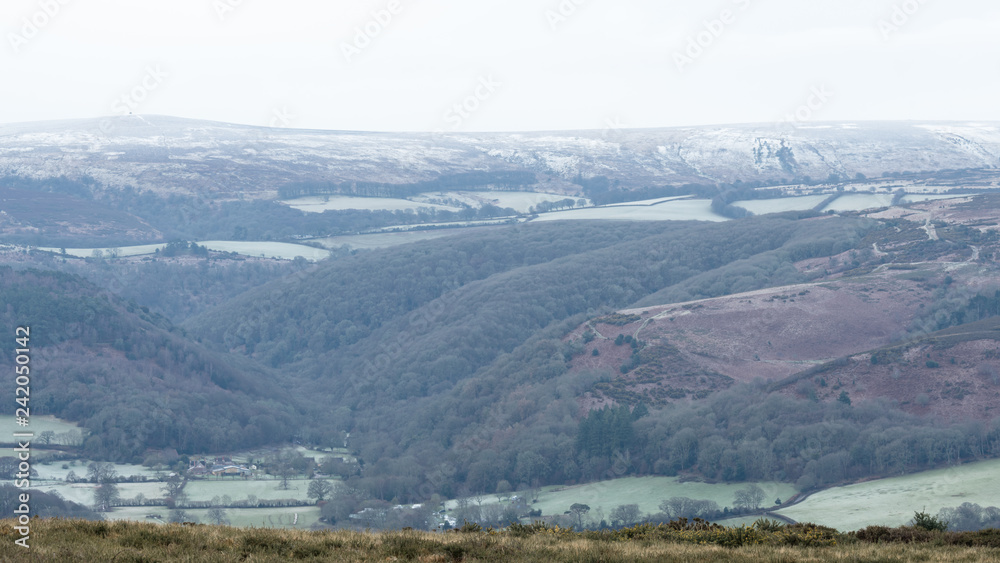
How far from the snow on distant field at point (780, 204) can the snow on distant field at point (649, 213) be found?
7064 mm

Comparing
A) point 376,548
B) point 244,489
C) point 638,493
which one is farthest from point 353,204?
point 376,548

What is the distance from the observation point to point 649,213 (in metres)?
168

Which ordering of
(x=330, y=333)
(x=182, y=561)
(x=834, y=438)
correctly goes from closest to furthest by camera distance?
1. (x=182, y=561)
2. (x=834, y=438)
3. (x=330, y=333)

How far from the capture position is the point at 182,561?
44.7 feet

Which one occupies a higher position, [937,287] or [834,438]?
[937,287]

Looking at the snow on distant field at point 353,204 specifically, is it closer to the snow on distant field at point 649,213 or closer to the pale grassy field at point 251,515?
the snow on distant field at point 649,213

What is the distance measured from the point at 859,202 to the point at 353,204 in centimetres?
9931

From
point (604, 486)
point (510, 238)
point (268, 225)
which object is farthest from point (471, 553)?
point (268, 225)

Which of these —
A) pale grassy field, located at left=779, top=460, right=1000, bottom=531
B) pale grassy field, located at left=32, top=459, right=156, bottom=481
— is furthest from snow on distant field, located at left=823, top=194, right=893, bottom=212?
pale grassy field, located at left=32, top=459, right=156, bottom=481

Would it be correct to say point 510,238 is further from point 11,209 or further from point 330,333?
point 11,209

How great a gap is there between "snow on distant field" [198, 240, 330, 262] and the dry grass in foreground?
5076 inches

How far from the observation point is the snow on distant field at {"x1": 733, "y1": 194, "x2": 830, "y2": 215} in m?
163

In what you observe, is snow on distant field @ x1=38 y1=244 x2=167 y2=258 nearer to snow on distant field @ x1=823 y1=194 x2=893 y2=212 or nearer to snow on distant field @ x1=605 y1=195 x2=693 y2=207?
snow on distant field @ x1=605 y1=195 x2=693 y2=207

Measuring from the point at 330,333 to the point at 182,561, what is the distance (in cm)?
10253
